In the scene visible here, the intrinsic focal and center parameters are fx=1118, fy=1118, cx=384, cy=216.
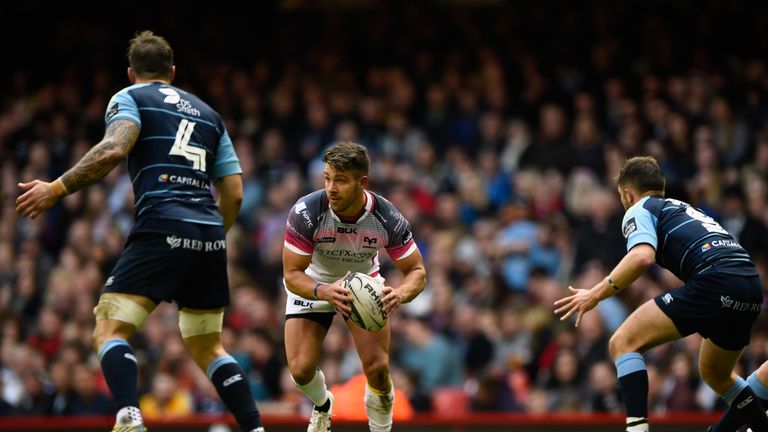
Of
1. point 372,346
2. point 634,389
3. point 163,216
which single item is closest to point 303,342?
point 372,346

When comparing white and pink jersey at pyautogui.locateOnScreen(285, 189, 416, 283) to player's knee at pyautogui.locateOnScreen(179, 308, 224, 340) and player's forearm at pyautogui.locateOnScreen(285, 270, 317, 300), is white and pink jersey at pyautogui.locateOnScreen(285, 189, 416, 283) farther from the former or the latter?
player's knee at pyautogui.locateOnScreen(179, 308, 224, 340)

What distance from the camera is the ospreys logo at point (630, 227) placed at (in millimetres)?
7133

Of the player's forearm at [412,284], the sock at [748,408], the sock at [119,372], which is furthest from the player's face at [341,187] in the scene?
the sock at [748,408]

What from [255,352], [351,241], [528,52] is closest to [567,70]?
[528,52]

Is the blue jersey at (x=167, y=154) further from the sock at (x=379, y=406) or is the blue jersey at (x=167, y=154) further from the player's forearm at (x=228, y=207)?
the sock at (x=379, y=406)

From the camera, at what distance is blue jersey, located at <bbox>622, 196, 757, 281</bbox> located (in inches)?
281

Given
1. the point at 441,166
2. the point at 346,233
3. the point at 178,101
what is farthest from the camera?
the point at 441,166

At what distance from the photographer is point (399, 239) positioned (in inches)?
302

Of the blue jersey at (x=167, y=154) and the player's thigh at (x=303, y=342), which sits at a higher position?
the blue jersey at (x=167, y=154)

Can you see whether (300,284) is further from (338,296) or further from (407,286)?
(407,286)

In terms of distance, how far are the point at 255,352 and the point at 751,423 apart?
277 inches

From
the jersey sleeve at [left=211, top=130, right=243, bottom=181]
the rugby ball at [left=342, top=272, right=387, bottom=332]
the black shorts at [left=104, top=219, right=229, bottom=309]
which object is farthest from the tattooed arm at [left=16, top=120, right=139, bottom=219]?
the rugby ball at [left=342, top=272, right=387, bottom=332]

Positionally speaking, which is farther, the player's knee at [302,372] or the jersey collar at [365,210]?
the player's knee at [302,372]

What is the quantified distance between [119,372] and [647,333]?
3.27 meters
